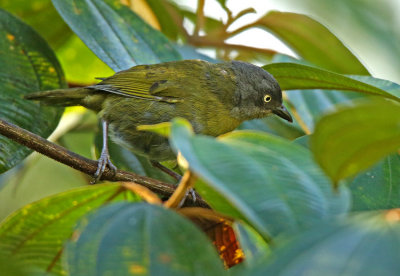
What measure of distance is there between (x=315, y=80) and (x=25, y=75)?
4.87ft

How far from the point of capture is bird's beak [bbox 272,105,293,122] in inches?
140

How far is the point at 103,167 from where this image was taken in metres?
2.34

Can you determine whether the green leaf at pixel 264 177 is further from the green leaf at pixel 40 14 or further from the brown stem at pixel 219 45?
the green leaf at pixel 40 14

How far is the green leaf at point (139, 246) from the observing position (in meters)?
1.07

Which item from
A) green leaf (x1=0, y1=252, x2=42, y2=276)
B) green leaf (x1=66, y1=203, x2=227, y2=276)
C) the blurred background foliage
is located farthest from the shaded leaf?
green leaf (x1=0, y1=252, x2=42, y2=276)

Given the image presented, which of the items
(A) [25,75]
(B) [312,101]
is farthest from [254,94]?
(A) [25,75]

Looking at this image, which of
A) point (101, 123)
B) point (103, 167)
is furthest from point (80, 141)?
point (103, 167)

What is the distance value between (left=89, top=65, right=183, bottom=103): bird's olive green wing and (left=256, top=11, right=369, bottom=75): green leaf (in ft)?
2.30

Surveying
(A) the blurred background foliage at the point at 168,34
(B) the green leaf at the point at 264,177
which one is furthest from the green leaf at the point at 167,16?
(B) the green leaf at the point at 264,177

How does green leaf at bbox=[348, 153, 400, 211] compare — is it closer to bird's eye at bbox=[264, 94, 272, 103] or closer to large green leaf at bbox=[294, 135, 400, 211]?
large green leaf at bbox=[294, 135, 400, 211]

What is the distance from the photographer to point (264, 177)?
3.92ft

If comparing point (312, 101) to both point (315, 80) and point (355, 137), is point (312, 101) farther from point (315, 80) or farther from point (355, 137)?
point (355, 137)

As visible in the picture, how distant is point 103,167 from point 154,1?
69.0 inches

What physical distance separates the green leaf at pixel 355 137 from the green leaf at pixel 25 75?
179 centimetres
